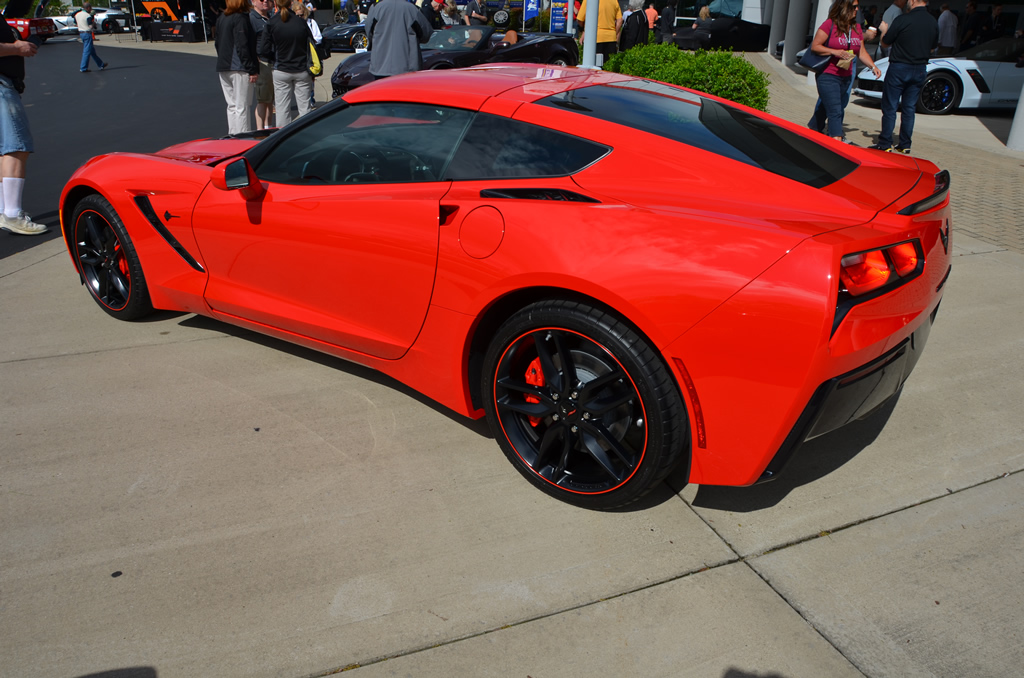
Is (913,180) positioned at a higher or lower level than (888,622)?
higher

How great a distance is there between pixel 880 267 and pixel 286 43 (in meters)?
8.09

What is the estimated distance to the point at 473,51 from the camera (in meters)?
14.9

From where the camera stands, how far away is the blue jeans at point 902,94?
894 centimetres

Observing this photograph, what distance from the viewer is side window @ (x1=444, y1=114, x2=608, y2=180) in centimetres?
290

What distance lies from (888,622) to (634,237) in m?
1.40

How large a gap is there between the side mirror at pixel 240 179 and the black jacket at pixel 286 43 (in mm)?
6040

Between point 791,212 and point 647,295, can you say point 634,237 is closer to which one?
point 647,295

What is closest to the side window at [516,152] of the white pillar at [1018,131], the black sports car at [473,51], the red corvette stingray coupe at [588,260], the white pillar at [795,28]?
the red corvette stingray coupe at [588,260]

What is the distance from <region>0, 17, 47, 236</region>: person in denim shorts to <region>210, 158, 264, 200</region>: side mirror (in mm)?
3428

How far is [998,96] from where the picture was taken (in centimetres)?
1238

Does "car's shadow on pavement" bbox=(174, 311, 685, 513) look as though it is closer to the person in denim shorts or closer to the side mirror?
the side mirror

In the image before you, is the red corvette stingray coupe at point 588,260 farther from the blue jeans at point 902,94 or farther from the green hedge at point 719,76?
the blue jeans at point 902,94

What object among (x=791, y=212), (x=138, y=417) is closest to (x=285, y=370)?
(x=138, y=417)

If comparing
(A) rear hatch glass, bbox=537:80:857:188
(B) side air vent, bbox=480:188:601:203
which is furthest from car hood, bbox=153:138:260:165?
(A) rear hatch glass, bbox=537:80:857:188
